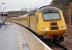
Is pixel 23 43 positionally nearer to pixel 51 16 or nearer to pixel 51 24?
pixel 51 24

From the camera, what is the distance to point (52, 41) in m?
24.6

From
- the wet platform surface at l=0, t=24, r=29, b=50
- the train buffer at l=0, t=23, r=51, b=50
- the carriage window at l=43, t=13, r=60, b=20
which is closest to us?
the train buffer at l=0, t=23, r=51, b=50

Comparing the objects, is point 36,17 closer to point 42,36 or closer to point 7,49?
point 42,36

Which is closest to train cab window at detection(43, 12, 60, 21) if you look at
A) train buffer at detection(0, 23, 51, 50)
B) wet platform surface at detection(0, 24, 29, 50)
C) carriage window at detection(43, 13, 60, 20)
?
carriage window at detection(43, 13, 60, 20)

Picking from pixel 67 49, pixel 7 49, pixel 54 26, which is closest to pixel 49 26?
pixel 54 26

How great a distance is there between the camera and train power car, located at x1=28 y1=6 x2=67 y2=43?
934 inches

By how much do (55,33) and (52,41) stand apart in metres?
1.04

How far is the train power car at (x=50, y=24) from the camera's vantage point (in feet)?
77.8

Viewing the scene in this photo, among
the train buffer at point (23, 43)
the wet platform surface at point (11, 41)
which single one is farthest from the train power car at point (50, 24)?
the wet platform surface at point (11, 41)

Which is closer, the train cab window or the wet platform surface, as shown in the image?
the wet platform surface

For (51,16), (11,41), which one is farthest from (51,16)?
(11,41)

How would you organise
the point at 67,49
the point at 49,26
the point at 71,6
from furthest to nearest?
the point at 71,6
the point at 49,26
the point at 67,49

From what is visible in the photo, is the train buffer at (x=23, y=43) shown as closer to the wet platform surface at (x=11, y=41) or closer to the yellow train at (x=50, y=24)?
the wet platform surface at (x=11, y=41)

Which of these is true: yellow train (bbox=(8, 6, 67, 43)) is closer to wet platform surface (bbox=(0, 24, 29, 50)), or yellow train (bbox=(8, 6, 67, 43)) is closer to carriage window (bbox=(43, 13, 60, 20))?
carriage window (bbox=(43, 13, 60, 20))
